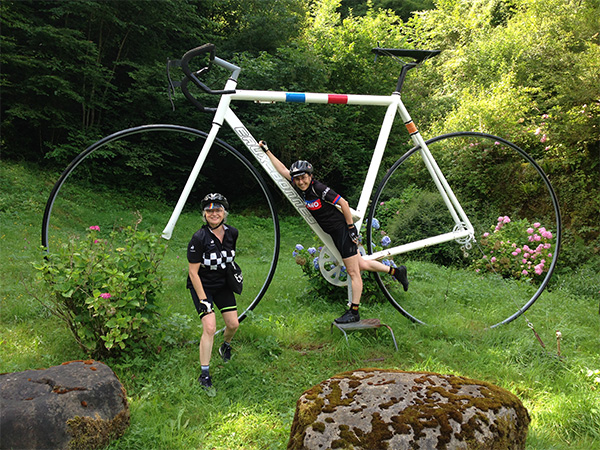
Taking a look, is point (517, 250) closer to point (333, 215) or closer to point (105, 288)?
point (333, 215)

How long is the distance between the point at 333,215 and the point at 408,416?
157 cm

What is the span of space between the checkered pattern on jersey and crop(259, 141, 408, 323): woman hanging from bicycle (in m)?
0.70

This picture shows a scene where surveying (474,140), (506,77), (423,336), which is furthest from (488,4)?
(423,336)

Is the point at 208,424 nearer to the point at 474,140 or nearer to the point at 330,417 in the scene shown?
the point at 330,417

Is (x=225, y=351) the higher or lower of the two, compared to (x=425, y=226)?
lower

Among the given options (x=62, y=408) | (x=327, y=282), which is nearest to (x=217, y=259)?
(x=62, y=408)

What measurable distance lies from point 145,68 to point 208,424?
29.7 ft

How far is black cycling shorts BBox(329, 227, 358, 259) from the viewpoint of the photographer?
9.68 feet

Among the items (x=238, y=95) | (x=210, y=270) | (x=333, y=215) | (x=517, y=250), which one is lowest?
(x=517, y=250)

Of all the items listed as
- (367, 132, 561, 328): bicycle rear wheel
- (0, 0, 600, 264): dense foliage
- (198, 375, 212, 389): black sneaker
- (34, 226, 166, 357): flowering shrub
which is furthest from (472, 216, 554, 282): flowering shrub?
(34, 226, 166, 357): flowering shrub

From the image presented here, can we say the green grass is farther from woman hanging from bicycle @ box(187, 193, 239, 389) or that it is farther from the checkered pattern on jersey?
the checkered pattern on jersey

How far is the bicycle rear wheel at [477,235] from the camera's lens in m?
3.81

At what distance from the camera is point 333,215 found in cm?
294

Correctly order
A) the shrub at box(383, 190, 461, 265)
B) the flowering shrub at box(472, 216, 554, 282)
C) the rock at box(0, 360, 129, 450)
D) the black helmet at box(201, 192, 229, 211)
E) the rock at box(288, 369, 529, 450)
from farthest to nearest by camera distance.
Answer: the shrub at box(383, 190, 461, 265), the flowering shrub at box(472, 216, 554, 282), the black helmet at box(201, 192, 229, 211), the rock at box(0, 360, 129, 450), the rock at box(288, 369, 529, 450)
